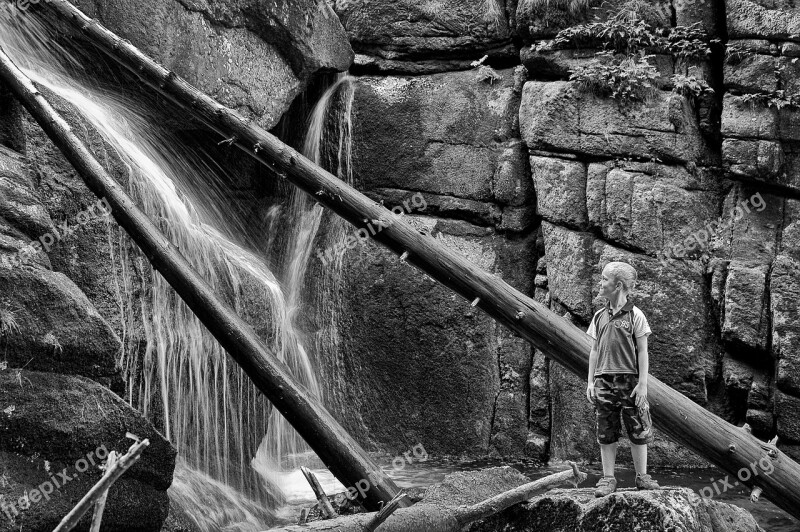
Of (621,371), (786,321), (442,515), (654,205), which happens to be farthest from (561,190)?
(442,515)

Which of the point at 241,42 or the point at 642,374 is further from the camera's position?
the point at 241,42

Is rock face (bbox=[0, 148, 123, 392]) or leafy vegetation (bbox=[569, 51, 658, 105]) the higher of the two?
leafy vegetation (bbox=[569, 51, 658, 105])

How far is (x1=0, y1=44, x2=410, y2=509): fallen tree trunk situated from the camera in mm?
6238

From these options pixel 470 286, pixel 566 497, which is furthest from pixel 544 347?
pixel 566 497

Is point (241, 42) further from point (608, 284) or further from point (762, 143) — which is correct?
point (608, 284)

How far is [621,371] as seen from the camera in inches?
199

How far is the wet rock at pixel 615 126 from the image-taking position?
389 inches

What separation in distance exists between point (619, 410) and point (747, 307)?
5017mm

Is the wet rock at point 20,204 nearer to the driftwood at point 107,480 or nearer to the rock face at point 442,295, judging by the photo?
the driftwood at point 107,480

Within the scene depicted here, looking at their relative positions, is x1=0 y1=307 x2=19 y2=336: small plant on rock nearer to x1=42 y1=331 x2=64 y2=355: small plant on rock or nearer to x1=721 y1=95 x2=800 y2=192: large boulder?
x1=42 y1=331 x2=64 y2=355: small plant on rock

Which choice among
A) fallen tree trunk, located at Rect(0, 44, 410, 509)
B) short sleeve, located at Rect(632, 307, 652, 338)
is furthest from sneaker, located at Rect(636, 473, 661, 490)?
fallen tree trunk, located at Rect(0, 44, 410, 509)

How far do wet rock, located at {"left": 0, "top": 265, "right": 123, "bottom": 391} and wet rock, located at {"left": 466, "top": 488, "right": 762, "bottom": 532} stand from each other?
10.2 feet

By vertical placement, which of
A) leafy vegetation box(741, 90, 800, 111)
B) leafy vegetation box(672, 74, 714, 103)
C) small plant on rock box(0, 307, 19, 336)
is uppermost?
leafy vegetation box(672, 74, 714, 103)

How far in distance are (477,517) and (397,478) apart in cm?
447
